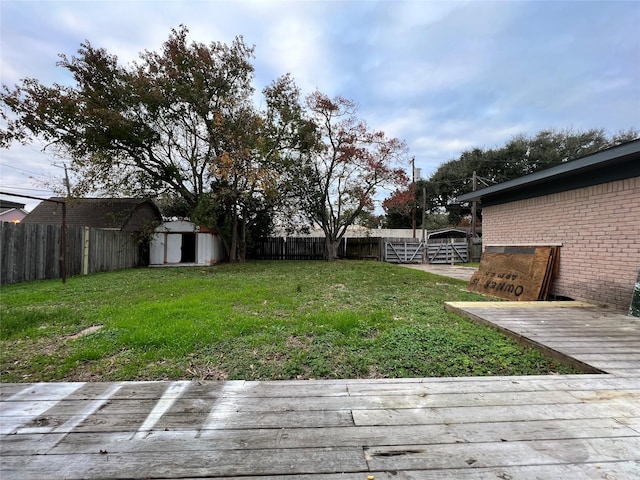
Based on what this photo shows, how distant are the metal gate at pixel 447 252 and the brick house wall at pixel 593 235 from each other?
433 inches

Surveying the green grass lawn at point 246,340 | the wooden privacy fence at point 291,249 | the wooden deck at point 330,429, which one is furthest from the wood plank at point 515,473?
the wooden privacy fence at point 291,249

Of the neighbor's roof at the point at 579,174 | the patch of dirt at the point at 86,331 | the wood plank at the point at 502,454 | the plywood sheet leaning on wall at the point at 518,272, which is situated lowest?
the patch of dirt at the point at 86,331

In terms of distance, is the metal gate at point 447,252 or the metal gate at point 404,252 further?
the metal gate at point 404,252

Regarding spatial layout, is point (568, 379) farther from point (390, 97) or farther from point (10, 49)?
point (390, 97)

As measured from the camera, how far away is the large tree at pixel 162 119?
10836 millimetres

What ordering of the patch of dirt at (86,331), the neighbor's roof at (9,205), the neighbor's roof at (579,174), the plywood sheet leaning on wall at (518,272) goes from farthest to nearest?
the neighbor's roof at (9,205)
the plywood sheet leaning on wall at (518,272)
the neighbor's roof at (579,174)
the patch of dirt at (86,331)

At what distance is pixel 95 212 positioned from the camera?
1519cm

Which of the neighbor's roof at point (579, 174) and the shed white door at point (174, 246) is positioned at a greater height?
the neighbor's roof at point (579, 174)

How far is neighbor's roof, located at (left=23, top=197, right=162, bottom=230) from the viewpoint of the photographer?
47.4ft

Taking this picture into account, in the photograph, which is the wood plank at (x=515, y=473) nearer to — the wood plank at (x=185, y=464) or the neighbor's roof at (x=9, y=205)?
the wood plank at (x=185, y=464)

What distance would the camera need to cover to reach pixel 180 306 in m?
4.92

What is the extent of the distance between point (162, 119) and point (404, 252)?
1364 cm

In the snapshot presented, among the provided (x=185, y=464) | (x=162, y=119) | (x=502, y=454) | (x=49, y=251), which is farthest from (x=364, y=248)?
(x=185, y=464)

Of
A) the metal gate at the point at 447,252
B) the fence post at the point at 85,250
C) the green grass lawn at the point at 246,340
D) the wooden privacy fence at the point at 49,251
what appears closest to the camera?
the green grass lawn at the point at 246,340
